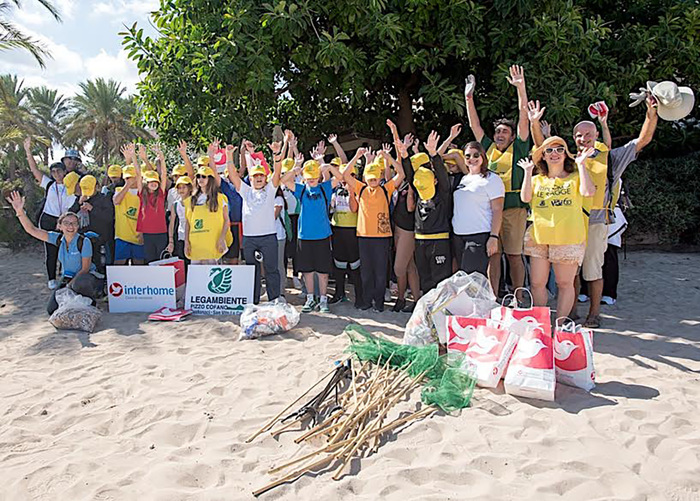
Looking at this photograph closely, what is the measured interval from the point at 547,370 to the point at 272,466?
1974mm

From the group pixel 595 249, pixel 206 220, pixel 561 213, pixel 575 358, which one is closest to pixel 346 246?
pixel 206 220

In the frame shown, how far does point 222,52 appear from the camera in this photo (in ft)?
22.2

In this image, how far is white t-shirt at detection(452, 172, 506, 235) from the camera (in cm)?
516

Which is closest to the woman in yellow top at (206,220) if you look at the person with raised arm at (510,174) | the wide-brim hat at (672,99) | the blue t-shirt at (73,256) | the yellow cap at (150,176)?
the yellow cap at (150,176)

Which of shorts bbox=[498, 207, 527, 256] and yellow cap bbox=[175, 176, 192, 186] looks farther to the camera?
yellow cap bbox=[175, 176, 192, 186]

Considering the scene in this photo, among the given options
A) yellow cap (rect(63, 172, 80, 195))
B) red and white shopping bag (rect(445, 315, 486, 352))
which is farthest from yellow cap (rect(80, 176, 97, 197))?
red and white shopping bag (rect(445, 315, 486, 352))

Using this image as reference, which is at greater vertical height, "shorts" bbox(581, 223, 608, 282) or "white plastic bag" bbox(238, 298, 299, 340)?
"shorts" bbox(581, 223, 608, 282)

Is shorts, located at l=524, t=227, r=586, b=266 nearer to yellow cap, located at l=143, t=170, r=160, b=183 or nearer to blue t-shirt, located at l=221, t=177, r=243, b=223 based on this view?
blue t-shirt, located at l=221, t=177, r=243, b=223

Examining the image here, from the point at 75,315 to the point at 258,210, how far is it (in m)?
2.31

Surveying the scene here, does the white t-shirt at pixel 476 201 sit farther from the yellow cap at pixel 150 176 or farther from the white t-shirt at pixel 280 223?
the yellow cap at pixel 150 176

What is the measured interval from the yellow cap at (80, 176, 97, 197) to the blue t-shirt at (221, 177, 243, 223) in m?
1.74

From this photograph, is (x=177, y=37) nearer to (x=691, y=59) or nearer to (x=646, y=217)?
(x=691, y=59)

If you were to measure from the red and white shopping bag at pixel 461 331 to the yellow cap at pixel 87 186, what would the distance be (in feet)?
17.4

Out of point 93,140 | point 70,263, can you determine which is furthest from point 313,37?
point 93,140
